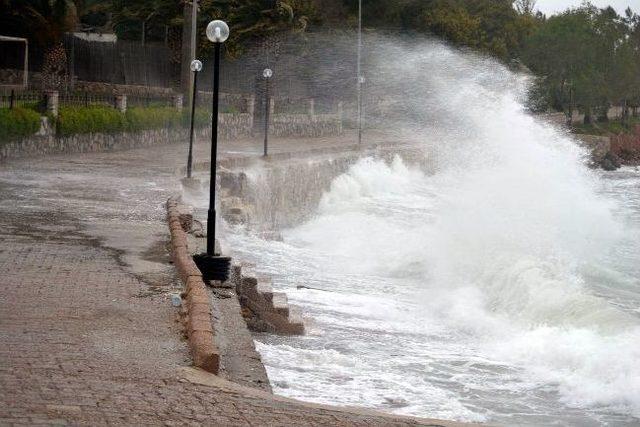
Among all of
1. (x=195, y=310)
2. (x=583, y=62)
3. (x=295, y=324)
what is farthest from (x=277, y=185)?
(x=583, y=62)

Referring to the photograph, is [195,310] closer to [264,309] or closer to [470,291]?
[264,309]

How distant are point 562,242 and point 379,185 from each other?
1230 centimetres

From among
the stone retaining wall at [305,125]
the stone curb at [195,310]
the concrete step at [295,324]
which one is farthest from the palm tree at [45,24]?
the stone curb at [195,310]

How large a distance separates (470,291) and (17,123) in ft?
39.6

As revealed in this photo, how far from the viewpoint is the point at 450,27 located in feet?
209

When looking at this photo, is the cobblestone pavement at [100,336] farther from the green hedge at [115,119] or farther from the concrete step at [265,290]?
the green hedge at [115,119]

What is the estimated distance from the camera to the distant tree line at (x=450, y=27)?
41.9 metres

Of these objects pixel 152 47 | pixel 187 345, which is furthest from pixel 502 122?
pixel 187 345

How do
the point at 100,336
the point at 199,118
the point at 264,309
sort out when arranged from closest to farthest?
the point at 100,336 < the point at 264,309 < the point at 199,118

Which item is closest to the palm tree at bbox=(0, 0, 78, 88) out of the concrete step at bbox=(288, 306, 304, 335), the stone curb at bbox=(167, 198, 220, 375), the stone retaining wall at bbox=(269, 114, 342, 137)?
the stone retaining wall at bbox=(269, 114, 342, 137)

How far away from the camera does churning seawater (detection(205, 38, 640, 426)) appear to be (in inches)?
478

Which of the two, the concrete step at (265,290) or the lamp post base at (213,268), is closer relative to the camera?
the lamp post base at (213,268)

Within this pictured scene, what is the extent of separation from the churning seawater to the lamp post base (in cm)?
90

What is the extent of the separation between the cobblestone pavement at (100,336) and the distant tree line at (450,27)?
25.0 metres
